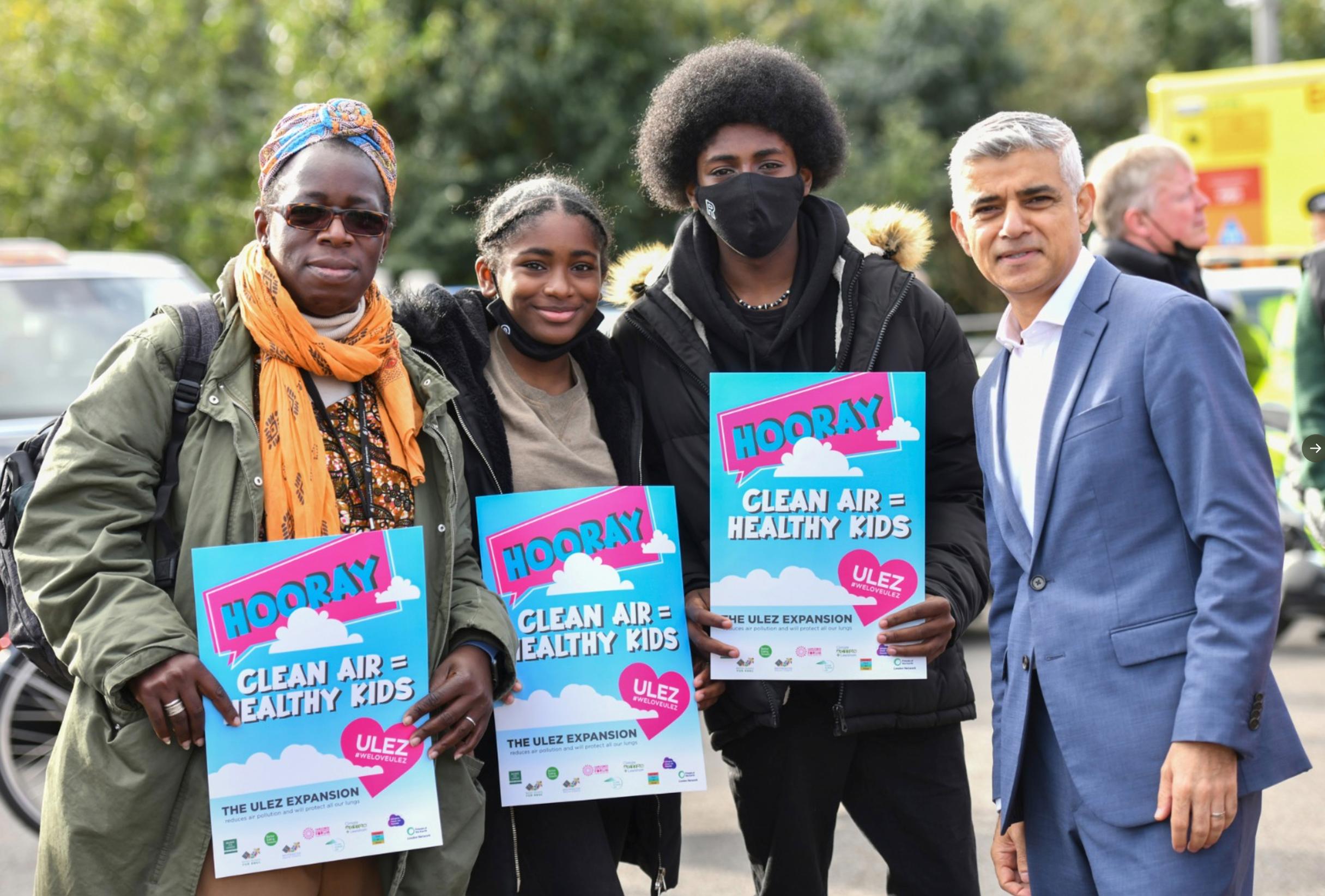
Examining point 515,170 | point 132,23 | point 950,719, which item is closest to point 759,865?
point 950,719

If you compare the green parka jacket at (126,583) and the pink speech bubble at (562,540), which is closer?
the green parka jacket at (126,583)

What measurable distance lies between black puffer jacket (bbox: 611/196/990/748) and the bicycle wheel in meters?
3.12

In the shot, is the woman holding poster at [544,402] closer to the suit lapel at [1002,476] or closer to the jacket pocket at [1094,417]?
the suit lapel at [1002,476]

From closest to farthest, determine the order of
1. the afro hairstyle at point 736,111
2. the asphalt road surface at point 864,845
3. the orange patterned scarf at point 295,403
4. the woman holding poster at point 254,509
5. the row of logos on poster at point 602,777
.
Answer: the woman holding poster at point 254,509 < the orange patterned scarf at point 295,403 < the row of logos on poster at point 602,777 < the afro hairstyle at point 736,111 < the asphalt road surface at point 864,845

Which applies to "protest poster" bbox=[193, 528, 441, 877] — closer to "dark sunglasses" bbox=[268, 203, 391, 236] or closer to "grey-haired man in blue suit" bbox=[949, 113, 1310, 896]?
"dark sunglasses" bbox=[268, 203, 391, 236]

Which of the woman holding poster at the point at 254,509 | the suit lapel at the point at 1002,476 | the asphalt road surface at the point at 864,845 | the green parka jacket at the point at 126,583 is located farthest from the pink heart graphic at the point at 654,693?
the asphalt road surface at the point at 864,845

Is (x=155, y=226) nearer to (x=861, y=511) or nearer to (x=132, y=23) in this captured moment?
(x=132, y=23)

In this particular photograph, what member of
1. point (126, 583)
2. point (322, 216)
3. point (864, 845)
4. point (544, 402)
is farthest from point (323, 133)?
point (864, 845)

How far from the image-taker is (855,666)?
3102 millimetres

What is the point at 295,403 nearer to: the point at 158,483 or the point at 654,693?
the point at 158,483

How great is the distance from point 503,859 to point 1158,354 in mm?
1750

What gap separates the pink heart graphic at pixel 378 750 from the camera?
2.67m

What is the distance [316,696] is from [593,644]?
0.69 m

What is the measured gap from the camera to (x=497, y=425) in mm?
3123
